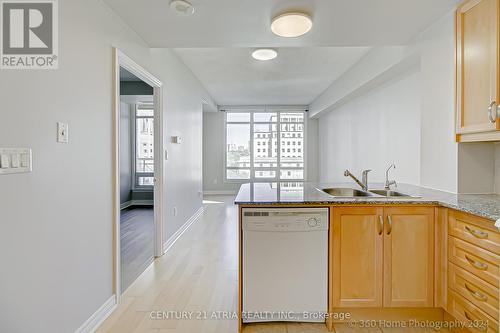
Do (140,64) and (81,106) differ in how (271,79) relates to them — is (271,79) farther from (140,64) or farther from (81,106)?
(81,106)

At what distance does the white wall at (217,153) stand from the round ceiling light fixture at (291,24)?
623 cm

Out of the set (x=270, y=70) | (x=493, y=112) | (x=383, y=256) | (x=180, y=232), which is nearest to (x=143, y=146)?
(x=180, y=232)

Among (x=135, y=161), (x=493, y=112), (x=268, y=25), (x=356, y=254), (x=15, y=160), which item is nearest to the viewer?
(x=15, y=160)

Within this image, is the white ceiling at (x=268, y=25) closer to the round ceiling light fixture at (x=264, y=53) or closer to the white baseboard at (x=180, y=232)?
the round ceiling light fixture at (x=264, y=53)

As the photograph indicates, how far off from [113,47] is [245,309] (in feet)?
7.51

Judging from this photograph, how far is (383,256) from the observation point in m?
2.02

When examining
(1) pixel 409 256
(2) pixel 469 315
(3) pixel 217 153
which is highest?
(3) pixel 217 153

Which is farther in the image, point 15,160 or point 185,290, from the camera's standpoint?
point 185,290

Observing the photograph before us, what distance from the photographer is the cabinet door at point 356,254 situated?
2010mm

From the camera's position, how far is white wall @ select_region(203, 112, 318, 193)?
8.67 meters

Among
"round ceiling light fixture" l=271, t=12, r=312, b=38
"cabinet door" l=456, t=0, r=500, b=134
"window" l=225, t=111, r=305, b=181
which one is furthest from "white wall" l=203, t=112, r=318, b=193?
"cabinet door" l=456, t=0, r=500, b=134

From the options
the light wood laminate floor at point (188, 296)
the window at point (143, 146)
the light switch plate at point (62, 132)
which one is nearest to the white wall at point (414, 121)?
the light wood laminate floor at point (188, 296)

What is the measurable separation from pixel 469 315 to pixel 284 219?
4.09 feet

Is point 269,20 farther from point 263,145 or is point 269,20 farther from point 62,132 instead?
point 263,145
